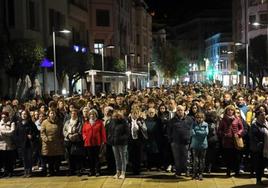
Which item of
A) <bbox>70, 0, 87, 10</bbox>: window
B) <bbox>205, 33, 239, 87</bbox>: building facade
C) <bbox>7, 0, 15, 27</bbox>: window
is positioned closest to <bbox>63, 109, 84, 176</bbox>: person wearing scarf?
<bbox>7, 0, 15, 27</bbox>: window

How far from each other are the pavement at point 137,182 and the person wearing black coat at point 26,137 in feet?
1.52

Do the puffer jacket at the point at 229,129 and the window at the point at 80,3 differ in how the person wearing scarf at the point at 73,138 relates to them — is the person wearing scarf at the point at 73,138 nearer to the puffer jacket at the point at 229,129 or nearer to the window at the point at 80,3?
the puffer jacket at the point at 229,129

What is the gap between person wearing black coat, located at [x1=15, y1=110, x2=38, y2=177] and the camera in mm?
14414

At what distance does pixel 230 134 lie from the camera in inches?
Answer: 530

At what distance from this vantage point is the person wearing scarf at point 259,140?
12244 millimetres

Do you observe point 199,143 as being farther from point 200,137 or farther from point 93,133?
point 93,133

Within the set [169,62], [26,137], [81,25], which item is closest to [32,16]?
[81,25]

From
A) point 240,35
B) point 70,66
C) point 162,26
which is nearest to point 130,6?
point 240,35

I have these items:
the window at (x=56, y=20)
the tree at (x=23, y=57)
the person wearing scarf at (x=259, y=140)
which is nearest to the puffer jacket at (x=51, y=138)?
the person wearing scarf at (x=259, y=140)

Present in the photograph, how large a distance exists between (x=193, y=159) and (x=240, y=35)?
3703 inches

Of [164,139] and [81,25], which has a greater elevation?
[81,25]

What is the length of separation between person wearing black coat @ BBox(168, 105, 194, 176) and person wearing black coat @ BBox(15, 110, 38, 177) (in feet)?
11.7

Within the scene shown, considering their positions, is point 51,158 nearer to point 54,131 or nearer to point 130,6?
point 54,131

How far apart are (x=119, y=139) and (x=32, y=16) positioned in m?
28.9
